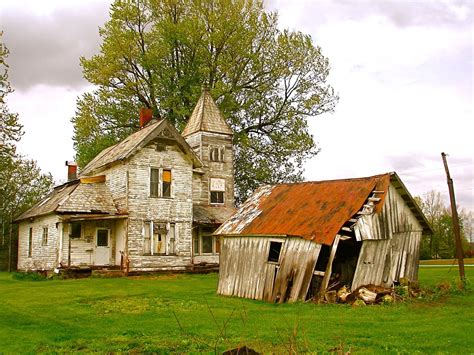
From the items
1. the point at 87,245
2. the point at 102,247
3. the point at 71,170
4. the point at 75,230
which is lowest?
the point at 102,247

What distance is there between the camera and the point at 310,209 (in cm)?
2117

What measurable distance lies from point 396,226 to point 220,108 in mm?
25721

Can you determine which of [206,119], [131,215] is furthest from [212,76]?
[131,215]

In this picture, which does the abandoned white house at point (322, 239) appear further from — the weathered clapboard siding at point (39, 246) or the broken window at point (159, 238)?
the weathered clapboard siding at point (39, 246)

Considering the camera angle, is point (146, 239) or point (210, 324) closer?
point (210, 324)

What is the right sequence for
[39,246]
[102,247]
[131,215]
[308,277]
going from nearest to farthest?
[308,277], [131,215], [102,247], [39,246]

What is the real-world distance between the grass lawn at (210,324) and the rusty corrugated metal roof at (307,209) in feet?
9.07

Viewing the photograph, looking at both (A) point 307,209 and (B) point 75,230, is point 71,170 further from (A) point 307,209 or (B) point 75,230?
(A) point 307,209

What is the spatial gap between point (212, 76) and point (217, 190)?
11.1m

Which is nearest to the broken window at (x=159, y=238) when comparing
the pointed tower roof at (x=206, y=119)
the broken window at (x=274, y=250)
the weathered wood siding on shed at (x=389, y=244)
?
the pointed tower roof at (x=206, y=119)

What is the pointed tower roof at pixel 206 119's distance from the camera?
39875 mm

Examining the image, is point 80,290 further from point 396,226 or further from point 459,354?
point 459,354

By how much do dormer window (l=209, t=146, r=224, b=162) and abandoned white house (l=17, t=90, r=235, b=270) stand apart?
12.2 ft

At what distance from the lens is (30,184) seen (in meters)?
48.9
